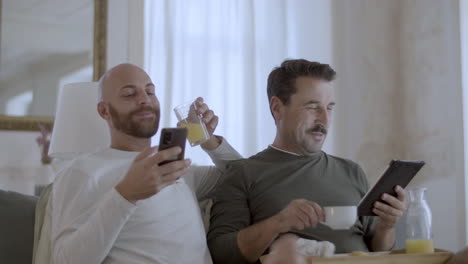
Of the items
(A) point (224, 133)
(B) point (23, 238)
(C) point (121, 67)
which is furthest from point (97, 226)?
(A) point (224, 133)

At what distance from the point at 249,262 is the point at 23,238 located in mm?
650

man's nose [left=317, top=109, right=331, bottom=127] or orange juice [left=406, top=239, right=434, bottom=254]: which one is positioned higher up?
man's nose [left=317, top=109, right=331, bottom=127]

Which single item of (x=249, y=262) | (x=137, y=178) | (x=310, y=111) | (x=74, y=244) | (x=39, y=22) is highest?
(x=39, y=22)

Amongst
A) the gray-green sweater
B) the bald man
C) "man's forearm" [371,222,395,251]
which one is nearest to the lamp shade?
the bald man

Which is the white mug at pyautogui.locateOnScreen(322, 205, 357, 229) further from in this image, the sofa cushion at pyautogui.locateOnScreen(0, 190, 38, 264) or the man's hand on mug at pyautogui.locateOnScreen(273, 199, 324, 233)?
the sofa cushion at pyautogui.locateOnScreen(0, 190, 38, 264)

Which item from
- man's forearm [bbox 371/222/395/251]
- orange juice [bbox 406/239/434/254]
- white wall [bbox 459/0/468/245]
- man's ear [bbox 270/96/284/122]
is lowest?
man's forearm [bbox 371/222/395/251]

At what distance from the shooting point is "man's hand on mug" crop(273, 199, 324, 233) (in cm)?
152

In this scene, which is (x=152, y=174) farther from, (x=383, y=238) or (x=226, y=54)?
(x=226, y=54)

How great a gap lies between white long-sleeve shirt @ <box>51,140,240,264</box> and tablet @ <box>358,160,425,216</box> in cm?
49

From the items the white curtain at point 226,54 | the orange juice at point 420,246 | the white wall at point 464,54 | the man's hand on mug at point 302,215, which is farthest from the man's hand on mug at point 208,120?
the white wall at point 464,54

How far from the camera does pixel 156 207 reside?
1646 millimetres

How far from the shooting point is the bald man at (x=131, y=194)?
56.1 inches

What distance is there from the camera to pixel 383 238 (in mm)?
1907

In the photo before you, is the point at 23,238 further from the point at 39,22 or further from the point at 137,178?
the point at 39,22
